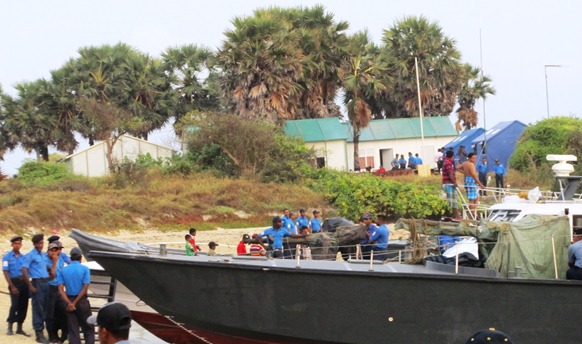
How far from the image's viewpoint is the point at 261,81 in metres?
43.0

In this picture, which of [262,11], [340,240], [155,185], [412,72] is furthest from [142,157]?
[340,240]

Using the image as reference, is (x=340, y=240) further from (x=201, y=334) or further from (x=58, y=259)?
(x=58, y=259)

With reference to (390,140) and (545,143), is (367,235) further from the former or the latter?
(390,140)

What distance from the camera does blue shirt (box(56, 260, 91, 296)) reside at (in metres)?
12.7

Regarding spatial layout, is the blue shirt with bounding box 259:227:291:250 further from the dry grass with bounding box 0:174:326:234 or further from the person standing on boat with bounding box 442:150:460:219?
the dry grass with bounding box 0:174:326:234

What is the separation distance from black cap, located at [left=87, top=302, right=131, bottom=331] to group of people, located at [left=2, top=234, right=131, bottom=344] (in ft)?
24.2

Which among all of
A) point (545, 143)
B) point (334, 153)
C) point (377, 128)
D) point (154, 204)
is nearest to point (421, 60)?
point (377, 128)

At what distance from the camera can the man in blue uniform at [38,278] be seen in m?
13.8

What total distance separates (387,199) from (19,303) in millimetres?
18580

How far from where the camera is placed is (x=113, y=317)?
552cm

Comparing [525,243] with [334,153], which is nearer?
[525,243]

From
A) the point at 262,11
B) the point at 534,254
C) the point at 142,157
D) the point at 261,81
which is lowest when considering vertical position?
the point at 534,254

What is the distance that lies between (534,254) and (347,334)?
251 centimetres

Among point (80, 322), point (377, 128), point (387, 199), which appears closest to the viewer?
point (80, 322)
